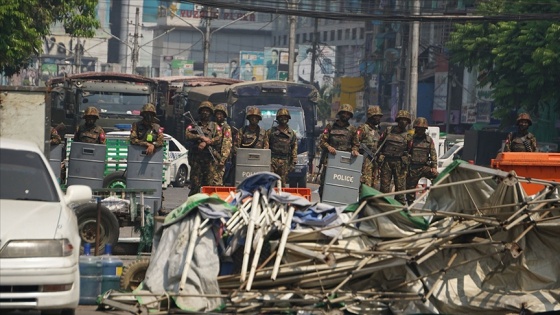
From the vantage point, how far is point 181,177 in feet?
104

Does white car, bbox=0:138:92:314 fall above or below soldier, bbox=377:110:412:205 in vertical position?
below

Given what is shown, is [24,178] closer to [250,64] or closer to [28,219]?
[28,219]

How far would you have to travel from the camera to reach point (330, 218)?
10.5 meters

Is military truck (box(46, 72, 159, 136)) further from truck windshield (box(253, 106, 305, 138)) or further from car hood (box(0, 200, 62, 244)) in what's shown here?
car hood (box(0, 200, 62, 244))

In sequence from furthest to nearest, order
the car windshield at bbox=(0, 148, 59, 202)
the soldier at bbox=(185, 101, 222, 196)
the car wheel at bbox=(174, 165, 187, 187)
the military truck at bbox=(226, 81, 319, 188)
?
the military truck at bbox=(226, 81, 319, 188) → the car wheel at bbox=(174, 165, 187, 187) → the soldier at bbox=(185, 101, 222, 196) → the car windshield at bbox=(0, 148, 59, 202)

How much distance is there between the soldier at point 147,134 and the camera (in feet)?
53.8

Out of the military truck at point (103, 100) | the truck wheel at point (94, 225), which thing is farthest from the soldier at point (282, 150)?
the military truck at point (103, 100)

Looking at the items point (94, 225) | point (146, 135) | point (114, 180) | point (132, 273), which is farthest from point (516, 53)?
point (132, 273)

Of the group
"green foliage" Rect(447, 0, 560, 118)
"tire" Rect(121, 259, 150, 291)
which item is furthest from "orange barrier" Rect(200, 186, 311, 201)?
"green foliage" Rect(447, 0, 560, 118)

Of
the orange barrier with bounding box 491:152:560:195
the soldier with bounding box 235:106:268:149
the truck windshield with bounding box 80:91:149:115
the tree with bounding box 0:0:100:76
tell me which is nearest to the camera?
the orange barrier with bounding box 491:152:560:195

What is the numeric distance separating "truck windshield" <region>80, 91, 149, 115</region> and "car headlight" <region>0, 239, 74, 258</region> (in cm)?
2901

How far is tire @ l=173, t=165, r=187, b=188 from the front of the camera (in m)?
31.5

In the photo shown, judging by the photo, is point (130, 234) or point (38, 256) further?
point (130, 234)

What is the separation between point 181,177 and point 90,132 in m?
14.8
